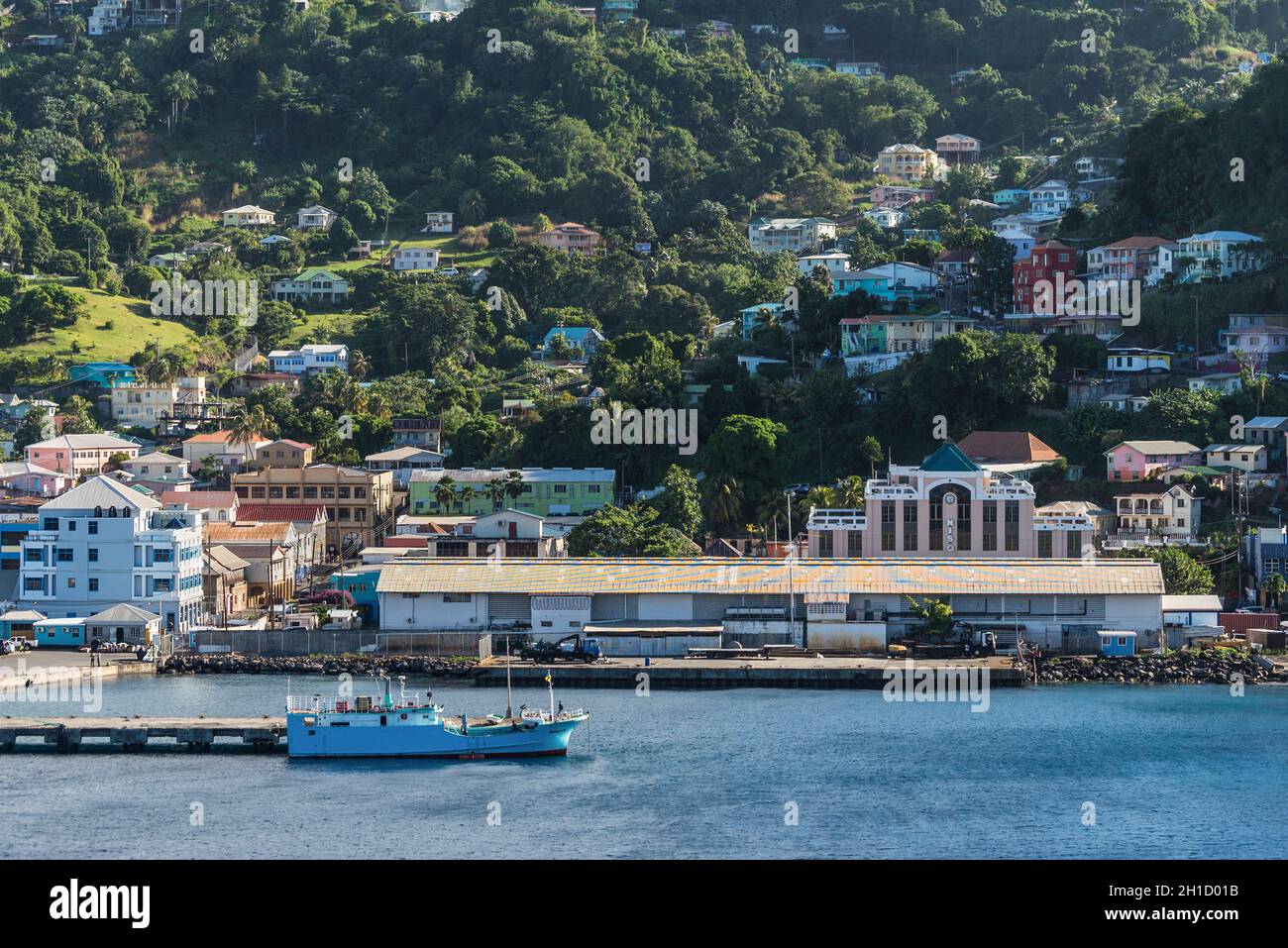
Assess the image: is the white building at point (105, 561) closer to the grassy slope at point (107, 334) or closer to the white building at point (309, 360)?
the white building at point (309, 360)

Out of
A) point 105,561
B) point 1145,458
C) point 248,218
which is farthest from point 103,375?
point 1145,458

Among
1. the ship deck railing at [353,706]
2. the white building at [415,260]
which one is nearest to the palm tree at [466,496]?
the ship deck railing at [353,706]

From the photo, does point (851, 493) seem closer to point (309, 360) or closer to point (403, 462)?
point (403, 462)

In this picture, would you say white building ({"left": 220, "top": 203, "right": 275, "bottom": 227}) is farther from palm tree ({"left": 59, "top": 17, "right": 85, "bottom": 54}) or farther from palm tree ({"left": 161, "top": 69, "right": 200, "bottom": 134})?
palm tree ({"left": 59, "top": 17, "right": 85, "bottom": 54})

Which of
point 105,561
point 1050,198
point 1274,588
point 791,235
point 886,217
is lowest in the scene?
point 1274,588

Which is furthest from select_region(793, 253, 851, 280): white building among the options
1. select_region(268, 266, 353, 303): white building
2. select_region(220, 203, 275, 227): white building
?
select_region(220, 203, 275, 227): white building

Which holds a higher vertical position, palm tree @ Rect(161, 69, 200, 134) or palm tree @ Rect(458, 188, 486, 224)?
palm tree @ Rect(161, 69, 200, 134)
